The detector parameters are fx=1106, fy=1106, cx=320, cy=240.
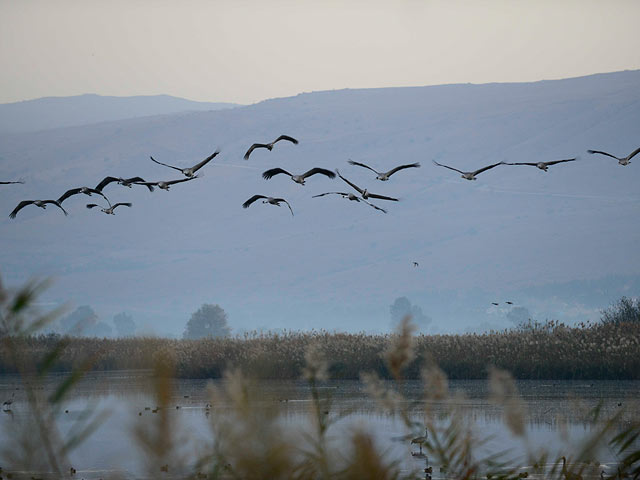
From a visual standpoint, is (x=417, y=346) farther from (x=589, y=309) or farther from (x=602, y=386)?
(x=589, y=309)

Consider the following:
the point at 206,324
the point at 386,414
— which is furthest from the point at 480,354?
the point at 206,324

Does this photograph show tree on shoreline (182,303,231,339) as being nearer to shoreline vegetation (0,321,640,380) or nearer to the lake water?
the lake water

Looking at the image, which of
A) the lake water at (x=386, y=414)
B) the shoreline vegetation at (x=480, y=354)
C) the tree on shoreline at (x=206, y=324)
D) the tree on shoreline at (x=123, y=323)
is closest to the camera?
the lake water at (x=386, y=414)

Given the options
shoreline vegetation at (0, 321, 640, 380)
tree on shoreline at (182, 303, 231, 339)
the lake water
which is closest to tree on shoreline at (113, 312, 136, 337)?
tree on shoreline at (182, 303, 231, 339)

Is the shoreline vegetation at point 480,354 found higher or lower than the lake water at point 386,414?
higher

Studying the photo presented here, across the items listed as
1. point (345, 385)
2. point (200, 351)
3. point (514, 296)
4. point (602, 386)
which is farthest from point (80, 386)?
point (514, 296)

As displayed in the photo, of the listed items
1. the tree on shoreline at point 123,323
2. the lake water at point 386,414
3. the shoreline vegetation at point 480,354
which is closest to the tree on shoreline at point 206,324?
the tree on shoreline at point 123,323

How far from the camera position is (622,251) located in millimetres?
194625

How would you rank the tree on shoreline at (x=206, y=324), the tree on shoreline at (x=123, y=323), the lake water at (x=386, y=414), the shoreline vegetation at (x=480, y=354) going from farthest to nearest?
1. the tree on shoreline at (x=123, y=323)
2. the tree on shoreline at (x=206, y=324)
3. the shoreline vegetation at (x=480, y=354)
4. the lake water at (x=386, y=414)

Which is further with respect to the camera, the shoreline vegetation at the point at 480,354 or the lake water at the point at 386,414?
the shoreline vegetation at the point at 480,354

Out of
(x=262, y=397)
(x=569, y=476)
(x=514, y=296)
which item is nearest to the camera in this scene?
(x=262, y=397)

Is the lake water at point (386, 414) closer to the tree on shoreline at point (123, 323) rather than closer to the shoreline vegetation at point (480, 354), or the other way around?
the shoreline vegetation at point (480, 354)

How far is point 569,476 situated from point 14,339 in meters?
3.99

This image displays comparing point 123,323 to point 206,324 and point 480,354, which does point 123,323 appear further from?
point 480,354
